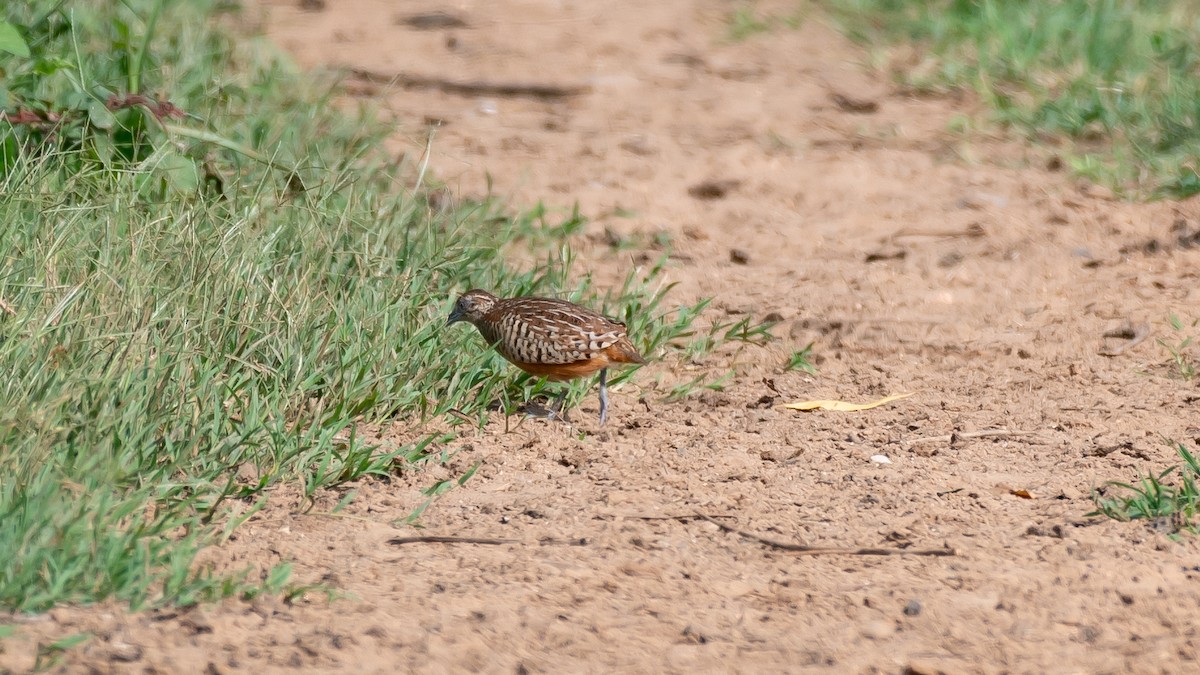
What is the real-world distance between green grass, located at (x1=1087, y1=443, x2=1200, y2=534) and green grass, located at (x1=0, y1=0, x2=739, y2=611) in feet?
6.75

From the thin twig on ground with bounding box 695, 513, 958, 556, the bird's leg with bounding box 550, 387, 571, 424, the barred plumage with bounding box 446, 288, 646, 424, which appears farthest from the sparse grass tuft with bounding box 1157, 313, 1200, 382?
the bird's leg with bounding box 550, 387, 571, 424

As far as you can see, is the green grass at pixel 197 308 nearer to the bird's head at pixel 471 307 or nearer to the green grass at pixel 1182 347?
the bird's head at pixel 471 307

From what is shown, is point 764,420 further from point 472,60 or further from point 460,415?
point 472,60

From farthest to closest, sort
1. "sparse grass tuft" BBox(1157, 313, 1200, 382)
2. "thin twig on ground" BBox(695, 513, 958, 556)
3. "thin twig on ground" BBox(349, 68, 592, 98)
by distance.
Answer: "thin twig on ground" BBox(349, 68, 592, 98) → "sparse grass tuft" BBox(1157, 313, 1200, 382) → "thin twig on ground" BBox(695, 513, 958, 556)

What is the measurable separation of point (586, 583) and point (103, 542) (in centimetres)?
135

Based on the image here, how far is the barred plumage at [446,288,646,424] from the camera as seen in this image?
18.3 ft

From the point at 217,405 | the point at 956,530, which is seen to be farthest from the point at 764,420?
the point at 217,405

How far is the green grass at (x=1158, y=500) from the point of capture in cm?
461

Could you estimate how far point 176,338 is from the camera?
5051 millimetres

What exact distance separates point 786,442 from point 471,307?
1415 millimetres

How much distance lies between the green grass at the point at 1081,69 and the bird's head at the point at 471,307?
397 centimetres

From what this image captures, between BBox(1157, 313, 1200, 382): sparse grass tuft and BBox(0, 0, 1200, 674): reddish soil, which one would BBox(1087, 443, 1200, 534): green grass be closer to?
BBox(0, 0, 1200, 674): reddish soil

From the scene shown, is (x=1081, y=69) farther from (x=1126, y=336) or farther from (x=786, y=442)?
(x=786, y=442)

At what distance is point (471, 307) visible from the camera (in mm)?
5949
